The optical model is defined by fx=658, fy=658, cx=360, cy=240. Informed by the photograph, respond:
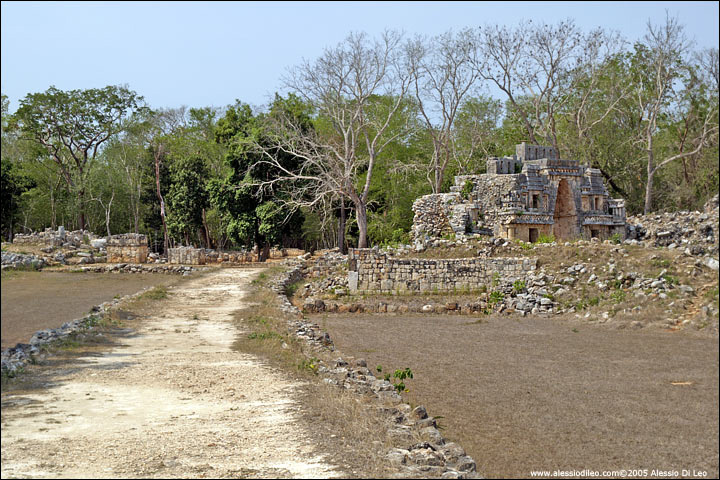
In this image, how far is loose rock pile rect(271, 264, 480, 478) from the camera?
5500 mm

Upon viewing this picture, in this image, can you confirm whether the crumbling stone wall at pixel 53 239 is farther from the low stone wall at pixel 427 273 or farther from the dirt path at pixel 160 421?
the dirt path at pixel 160 421

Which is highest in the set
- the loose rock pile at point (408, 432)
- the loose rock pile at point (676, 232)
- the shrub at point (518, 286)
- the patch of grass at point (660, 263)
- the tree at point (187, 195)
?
the tree at point (187, 195)

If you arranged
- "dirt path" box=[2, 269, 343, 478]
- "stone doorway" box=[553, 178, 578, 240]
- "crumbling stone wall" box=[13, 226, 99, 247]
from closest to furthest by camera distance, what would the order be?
1. "dirt path" box=[2, 269, 343, 478]
2. "stone doorway" box=[553, 178, 578, 240]
3. "crumbling stone wall" box=[13, 226, 99, 247]

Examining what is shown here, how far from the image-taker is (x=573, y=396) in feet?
24.9

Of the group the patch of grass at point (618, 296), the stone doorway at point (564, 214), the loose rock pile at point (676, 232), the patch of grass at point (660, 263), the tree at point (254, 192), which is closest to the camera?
the loose rock pile at point (676, 232)

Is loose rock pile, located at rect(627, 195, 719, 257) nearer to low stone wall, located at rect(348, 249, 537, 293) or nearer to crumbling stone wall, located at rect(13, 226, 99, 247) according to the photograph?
low stone wall, located at rect(348, 249, 537, 293)

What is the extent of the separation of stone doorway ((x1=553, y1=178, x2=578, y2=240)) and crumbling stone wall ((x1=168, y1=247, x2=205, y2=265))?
62.5 ft

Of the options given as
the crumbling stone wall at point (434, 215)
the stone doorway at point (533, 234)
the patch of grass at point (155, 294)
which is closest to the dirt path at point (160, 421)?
the patch of grass at point (155, 294)

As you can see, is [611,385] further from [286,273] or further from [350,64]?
[350,64]

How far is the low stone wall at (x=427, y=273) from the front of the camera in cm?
2053

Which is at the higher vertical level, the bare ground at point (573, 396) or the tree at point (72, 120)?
the tree at point (72, 120)

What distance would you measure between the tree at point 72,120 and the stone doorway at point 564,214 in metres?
31.3

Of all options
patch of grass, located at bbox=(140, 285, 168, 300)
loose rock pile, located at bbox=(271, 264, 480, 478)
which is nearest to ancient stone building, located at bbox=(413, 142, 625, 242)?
patch of grass, located at bbox=(140, 285, 168, 300)

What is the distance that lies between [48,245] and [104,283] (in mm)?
12201
